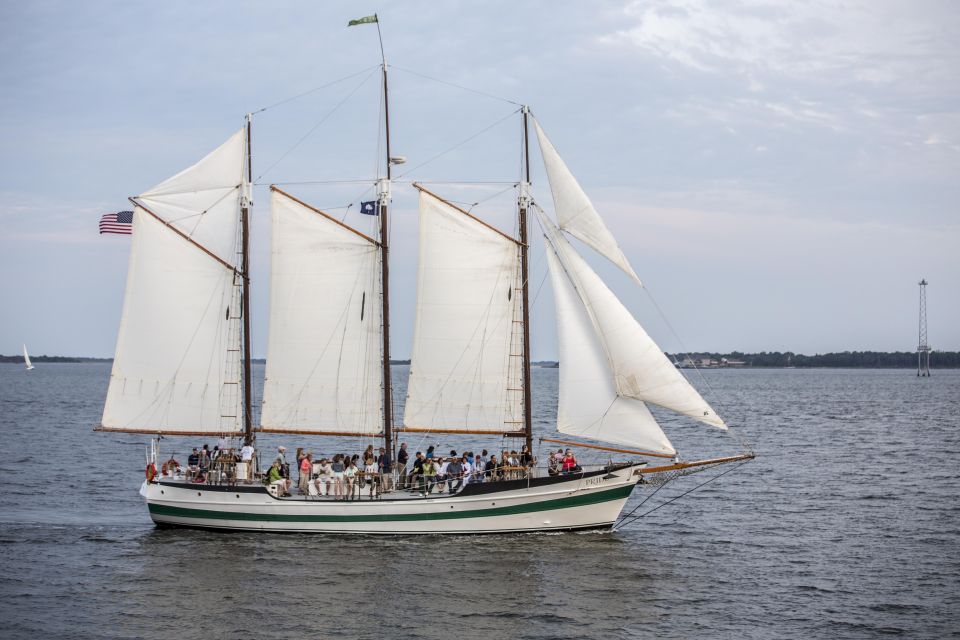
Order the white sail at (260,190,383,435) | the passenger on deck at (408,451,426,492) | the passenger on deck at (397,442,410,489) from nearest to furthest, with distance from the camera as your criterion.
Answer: the passenger on deck at (408,451,426,492), the passenger on deck at (397,442,410,489), the white sail at (260,190,383,435)

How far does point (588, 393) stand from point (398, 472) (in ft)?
24.7

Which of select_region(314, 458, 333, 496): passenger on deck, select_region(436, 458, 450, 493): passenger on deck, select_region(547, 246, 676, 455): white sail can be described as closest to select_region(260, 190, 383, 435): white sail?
select_region(314, 458, 333, 496): passenger on deck

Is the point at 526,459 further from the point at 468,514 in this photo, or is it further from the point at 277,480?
the point at 277,480

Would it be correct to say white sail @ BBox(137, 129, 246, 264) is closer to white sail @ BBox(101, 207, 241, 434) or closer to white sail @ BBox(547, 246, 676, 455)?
white sail @ BBox(101, 207, 241, 434)

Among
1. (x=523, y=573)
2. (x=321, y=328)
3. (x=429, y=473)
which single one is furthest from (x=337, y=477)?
(x=523, y=573)

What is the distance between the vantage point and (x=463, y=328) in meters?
38.0

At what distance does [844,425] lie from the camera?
288 ft

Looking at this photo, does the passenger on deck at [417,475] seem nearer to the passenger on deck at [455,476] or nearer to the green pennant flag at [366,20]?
the passenger on deck at [455,476]

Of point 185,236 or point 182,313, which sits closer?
point 185,236

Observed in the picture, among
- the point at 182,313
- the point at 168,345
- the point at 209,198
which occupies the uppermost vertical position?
the point at 209,198

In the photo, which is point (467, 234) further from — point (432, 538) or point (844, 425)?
point (844, 425)

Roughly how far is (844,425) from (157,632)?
73527 millimetres

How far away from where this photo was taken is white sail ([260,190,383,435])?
126ft

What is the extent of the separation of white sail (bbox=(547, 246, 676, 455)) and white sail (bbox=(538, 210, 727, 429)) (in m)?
0.36
